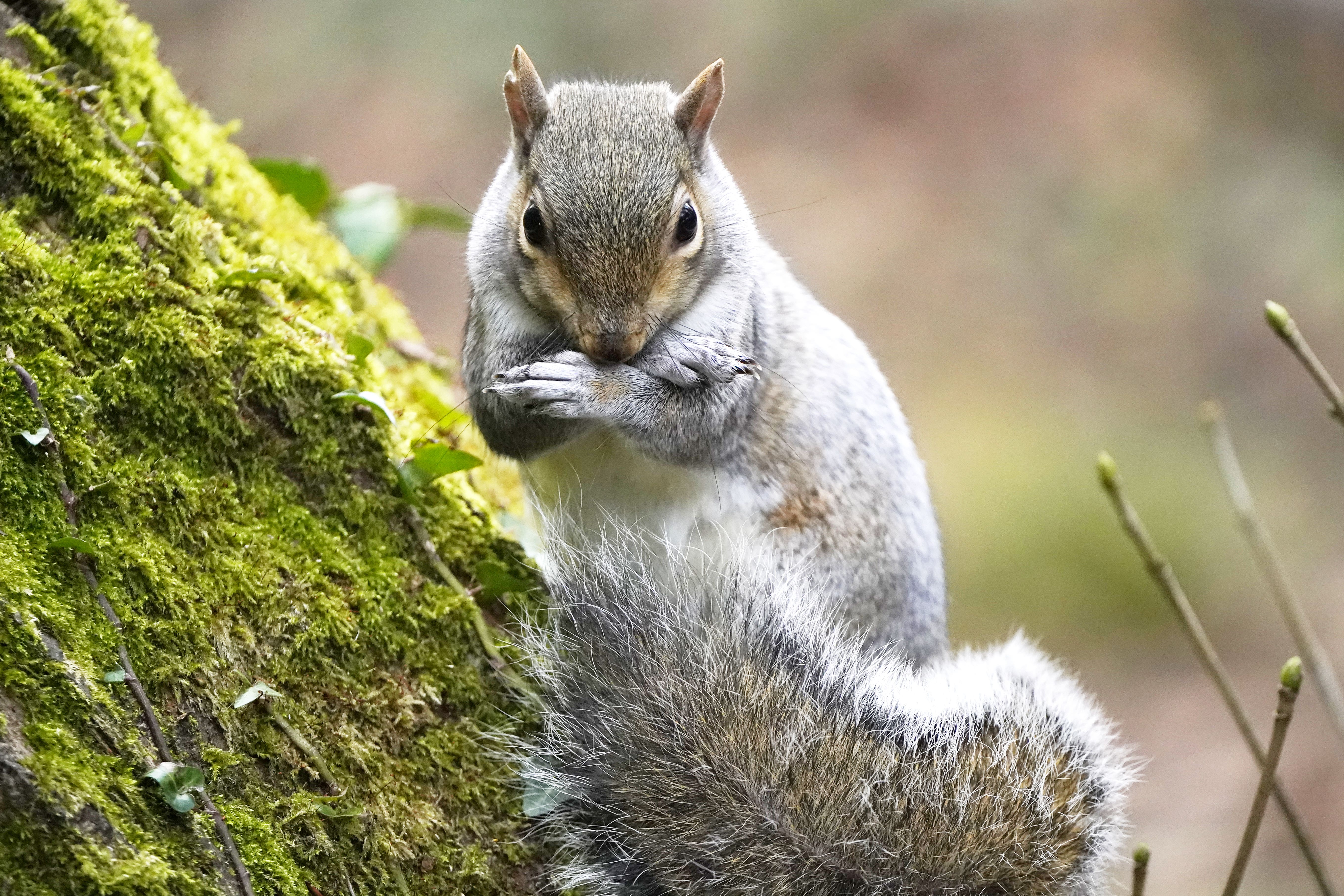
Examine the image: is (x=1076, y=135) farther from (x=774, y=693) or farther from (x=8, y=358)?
(x=8, y=358)

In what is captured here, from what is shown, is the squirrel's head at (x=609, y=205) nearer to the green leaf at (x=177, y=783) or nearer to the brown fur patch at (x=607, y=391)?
the brown fur patch at (x=607, y=391)

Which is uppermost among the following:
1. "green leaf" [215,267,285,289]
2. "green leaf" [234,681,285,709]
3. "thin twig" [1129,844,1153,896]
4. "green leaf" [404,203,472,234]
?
"green leaf" [404,203,472,234]

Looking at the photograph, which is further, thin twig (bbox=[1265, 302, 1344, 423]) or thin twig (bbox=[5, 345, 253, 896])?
thin twig (bbox=[1265, 302, 1344, 423])

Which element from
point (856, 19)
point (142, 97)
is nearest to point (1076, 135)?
point (856, 19)

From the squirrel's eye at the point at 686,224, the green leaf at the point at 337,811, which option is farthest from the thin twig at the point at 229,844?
the squirrel's eye at the point at 686,224

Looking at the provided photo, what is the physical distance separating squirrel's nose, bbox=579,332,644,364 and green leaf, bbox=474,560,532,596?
1.33 ft

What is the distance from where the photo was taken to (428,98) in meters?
8.20

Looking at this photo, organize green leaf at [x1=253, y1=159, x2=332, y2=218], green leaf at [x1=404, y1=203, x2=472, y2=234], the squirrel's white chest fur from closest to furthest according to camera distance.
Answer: the squirrel's white chest fur, green leaf at [x1=253, y1=159, x2=332, y2=218], green leaf at [x1=404, y1=203, x2=472, y2=234]

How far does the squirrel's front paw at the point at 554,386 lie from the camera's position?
203 centimetres

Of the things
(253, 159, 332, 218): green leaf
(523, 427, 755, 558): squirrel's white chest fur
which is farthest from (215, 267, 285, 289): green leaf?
(253, 159, 332, 218): green leaf

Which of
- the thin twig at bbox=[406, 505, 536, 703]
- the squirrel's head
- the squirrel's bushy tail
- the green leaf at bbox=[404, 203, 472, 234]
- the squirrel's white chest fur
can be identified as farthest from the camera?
the green leaf at bbox=[404, 203, 472, 234]

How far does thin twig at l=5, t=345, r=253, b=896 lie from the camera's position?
4.77 ft

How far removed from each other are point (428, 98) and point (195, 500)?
7024 mm

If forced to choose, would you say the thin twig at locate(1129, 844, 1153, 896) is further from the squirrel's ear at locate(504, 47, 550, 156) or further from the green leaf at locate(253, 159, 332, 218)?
the green leaf at locate(253, 159, 332, 218)
